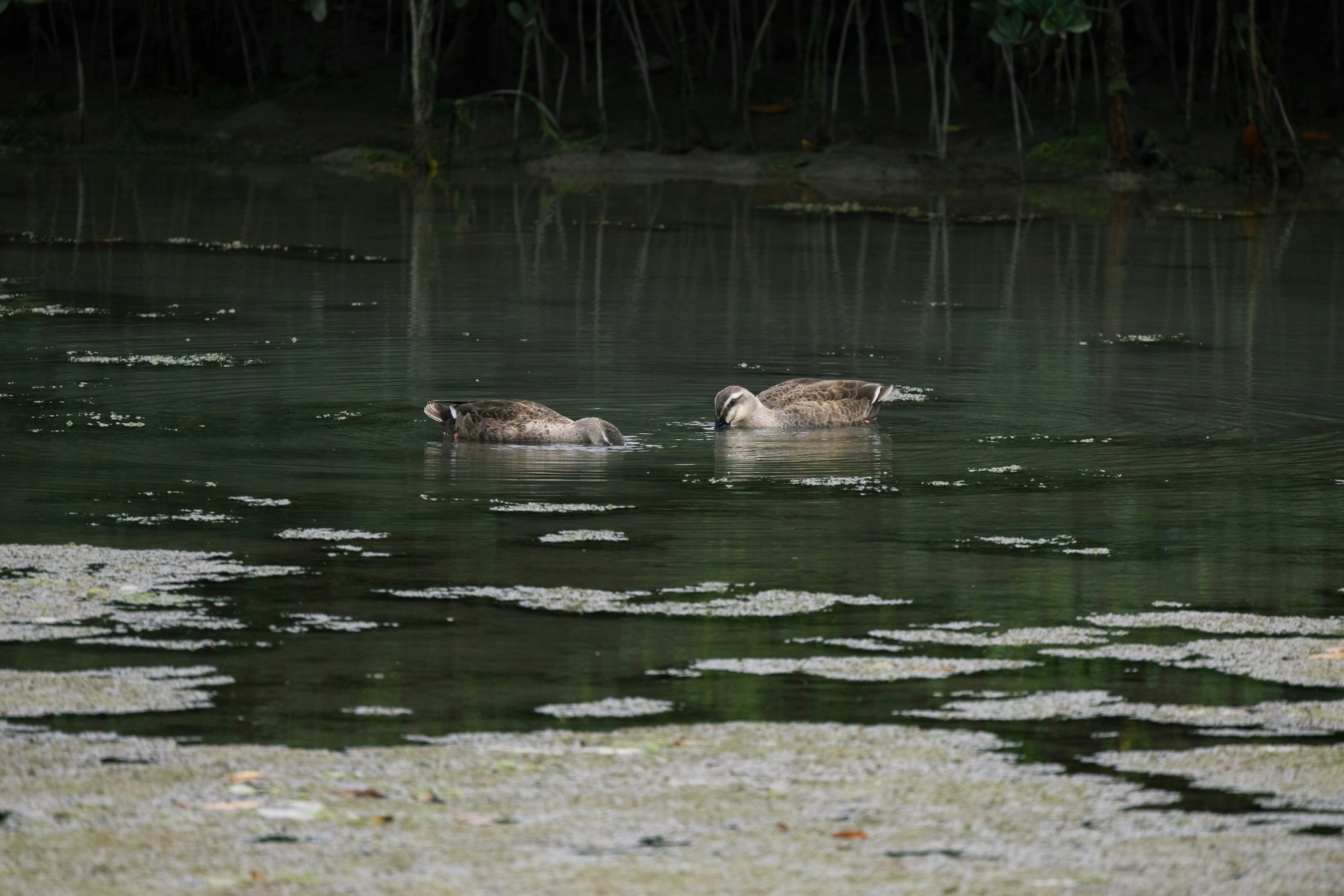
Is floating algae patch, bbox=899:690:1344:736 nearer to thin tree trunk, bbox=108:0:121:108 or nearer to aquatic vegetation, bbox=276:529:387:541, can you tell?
aquatic vegetation, bbox=276:529:387:541

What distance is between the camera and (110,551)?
809 centimetres

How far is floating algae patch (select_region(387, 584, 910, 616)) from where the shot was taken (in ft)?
24.0

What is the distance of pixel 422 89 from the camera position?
124 feet

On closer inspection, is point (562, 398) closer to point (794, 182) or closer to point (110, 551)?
point (110, 551)

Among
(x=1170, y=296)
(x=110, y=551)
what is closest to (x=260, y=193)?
(x=1170, y=296)

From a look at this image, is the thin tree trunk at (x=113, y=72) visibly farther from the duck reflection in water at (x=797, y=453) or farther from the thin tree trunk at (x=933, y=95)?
the duck reflection in water at (x=797, y=453)

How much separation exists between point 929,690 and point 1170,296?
13613mm

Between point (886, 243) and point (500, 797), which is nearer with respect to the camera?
point (500, 797)

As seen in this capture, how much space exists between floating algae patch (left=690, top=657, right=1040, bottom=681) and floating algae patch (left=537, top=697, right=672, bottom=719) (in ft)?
1.29

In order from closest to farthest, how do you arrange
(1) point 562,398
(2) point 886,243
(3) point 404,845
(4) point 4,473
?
(3) point 404,845, (4) point 4,473, (1) point 562,398, (2) point 886,243

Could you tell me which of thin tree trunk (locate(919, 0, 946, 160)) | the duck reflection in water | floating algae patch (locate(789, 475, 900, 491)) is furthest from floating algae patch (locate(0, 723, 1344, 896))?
thin tree trunk (locate(919, 0, 946, 160))

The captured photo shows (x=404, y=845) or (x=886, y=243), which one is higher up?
(x=886, y=243)

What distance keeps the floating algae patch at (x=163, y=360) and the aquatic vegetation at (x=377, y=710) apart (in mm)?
8450

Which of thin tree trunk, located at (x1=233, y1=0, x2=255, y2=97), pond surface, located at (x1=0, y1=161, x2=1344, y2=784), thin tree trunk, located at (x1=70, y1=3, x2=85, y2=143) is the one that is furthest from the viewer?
thin tree trunk, located at (x1=233, y1=0, x2=255, y2=97)
